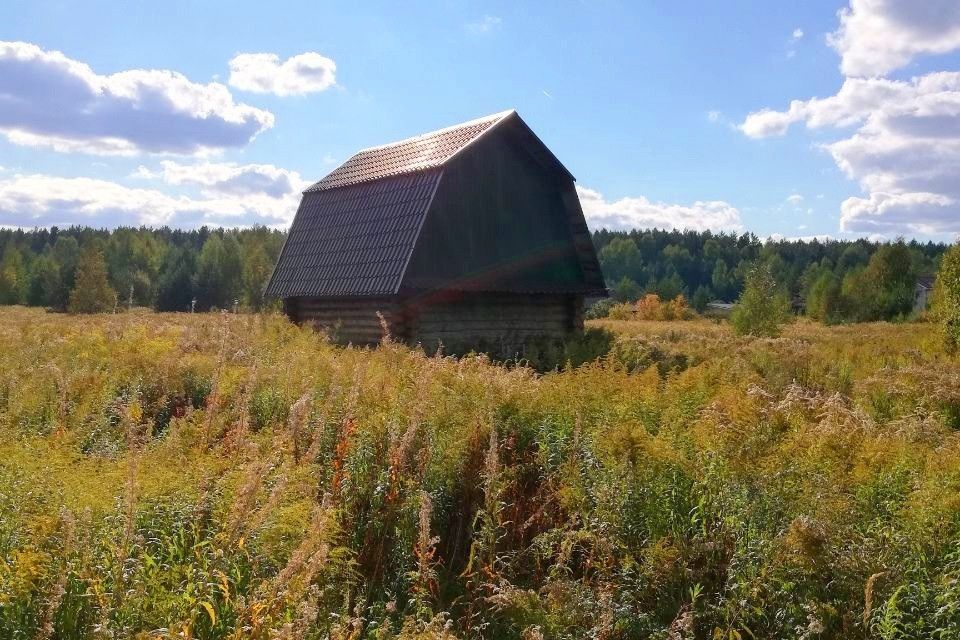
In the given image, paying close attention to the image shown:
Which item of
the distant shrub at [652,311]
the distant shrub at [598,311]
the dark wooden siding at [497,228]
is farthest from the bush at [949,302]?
the distant shrub at [598,311]

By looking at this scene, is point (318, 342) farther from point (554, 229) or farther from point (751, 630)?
point (751, 630)

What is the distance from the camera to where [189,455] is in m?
5.98

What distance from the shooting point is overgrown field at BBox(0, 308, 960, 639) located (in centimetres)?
373

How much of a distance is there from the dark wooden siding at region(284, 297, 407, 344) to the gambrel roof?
54cm

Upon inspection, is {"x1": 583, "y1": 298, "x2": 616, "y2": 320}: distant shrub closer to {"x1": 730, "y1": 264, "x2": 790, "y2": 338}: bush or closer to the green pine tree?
{"x1": 730, "y1": 264, "x2": 790, "y2": 338}: bush

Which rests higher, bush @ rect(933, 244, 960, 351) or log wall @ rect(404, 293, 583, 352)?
bush @ rect(933, 244, 960, 351)

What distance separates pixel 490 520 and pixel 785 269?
11059 centimetres

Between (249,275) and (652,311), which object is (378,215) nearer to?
(652,311)

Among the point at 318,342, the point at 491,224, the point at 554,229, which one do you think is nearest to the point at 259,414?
the point at 318,342

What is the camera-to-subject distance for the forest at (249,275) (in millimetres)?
63594

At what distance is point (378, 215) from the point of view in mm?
16719

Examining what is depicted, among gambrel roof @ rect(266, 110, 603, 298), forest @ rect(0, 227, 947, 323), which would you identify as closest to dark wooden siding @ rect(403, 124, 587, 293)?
gambrel roof @ rect(266, 110, 603, 298)

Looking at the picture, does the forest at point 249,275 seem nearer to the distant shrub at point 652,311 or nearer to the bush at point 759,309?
the distant shrub at point 652,311

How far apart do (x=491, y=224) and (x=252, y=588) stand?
550 inches
